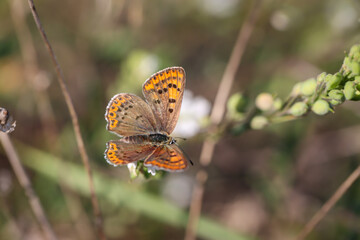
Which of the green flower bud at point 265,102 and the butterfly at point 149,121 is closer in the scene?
the butterfly at point 149,121

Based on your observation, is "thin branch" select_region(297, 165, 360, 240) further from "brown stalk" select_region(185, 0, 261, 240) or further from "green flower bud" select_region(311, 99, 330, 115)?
"brown stalk" select_region(185, 0, 261, 240)

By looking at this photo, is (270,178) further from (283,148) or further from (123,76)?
(123,76)

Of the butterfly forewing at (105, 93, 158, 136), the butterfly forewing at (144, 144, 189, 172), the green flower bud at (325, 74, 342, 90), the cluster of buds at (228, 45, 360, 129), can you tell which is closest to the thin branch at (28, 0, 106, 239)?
the butterfly forewing at (105, 93, 158, 136)

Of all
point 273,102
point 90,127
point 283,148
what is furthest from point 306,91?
point 90,127

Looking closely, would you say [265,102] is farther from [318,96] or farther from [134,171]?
[134,171]

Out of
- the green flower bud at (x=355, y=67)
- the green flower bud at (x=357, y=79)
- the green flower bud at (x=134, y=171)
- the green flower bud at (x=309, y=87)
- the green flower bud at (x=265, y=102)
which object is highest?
the green flower bud at (x=265, y=102)

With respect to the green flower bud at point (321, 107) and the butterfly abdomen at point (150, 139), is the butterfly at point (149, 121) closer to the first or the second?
the butterfly abdomen at point (150, 139)

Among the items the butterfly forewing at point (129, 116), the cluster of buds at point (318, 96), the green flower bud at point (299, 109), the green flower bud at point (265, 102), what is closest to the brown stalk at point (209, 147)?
the cluster of buds at point (318, 96)
